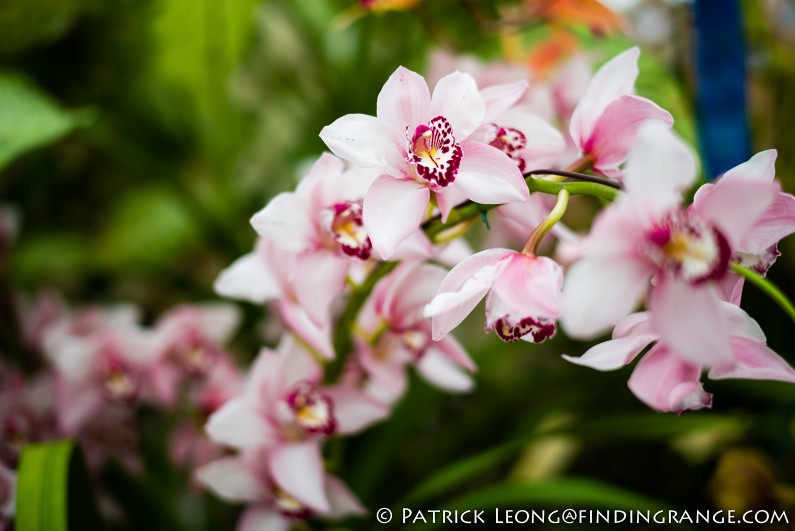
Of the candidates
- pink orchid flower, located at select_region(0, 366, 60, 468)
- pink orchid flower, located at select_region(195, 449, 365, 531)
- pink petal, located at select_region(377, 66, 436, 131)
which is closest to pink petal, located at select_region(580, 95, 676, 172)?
pink petal, located at select_region(377, 66, 436, 131)

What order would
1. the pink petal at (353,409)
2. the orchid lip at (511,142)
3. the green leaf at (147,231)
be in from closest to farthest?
the orchid lip at (511,142) < the pink petal at (353,409) < the green leaf at (147,231)

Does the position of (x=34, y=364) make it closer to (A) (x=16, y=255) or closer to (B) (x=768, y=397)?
(A) (x=16, y=255)

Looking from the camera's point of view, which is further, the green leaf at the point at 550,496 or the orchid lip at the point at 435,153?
the green leaf at the point at 550,496

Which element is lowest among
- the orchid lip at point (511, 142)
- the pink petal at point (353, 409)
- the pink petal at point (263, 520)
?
the pink petal at point (263, 520)

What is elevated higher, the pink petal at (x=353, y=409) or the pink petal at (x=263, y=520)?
the pink petal at (x=353, y=409)

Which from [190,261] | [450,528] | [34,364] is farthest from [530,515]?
[190,261]

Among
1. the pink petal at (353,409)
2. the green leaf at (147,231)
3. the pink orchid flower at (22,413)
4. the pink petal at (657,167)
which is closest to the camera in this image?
the pink petal at (657,167)

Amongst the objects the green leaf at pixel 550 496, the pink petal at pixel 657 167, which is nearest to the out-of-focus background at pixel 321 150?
the green leaf at pixel 550 496

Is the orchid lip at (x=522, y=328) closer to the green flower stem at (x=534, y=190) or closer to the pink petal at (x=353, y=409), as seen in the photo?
the green flower stem at (x=534, y=190)
